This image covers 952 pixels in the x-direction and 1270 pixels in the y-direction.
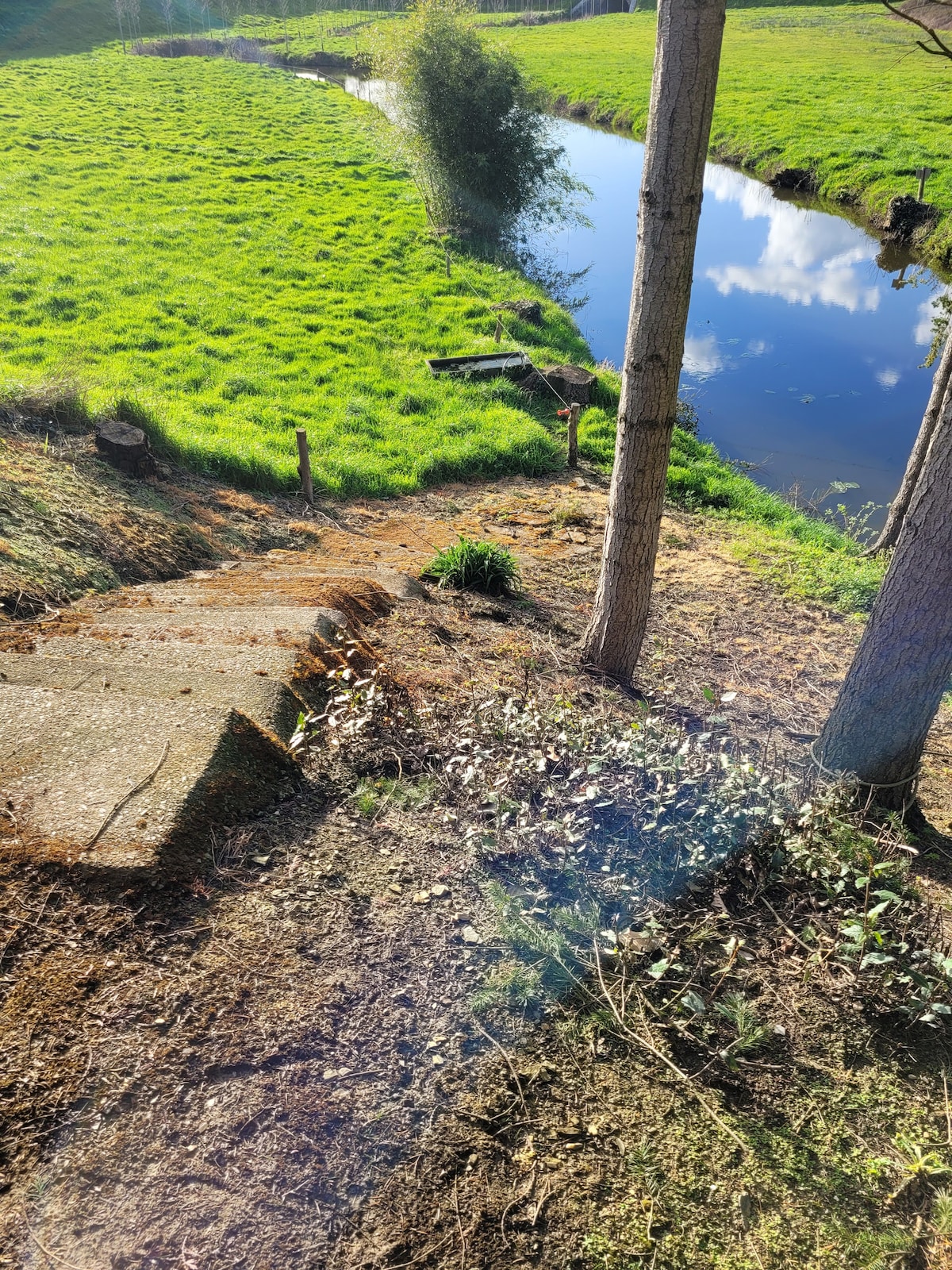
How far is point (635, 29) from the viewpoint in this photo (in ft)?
192

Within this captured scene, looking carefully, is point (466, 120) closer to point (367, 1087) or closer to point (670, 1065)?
point (670, 1065)

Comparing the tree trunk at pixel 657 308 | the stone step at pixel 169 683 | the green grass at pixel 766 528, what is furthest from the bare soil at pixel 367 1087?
the green grass at pixel 766 528

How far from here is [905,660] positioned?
13.2ft

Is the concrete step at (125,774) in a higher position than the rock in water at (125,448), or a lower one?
higher

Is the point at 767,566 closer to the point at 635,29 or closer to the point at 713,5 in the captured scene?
the point at 713,5

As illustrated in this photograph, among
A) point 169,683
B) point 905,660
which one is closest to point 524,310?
point 905,660

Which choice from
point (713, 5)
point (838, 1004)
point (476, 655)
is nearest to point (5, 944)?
point (838, 1004)

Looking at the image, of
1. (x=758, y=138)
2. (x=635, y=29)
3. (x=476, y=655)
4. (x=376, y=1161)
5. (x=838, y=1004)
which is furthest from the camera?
(x=635, y=29)

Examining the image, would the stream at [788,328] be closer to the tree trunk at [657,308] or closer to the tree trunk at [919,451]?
the tree trunk at [919,451]

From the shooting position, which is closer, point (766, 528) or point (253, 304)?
point (766, 528)

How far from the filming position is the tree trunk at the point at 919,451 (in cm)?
702

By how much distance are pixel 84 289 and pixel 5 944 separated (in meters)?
15.4

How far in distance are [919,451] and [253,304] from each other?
12466mm

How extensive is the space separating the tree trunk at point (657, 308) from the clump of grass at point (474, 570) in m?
1.81
